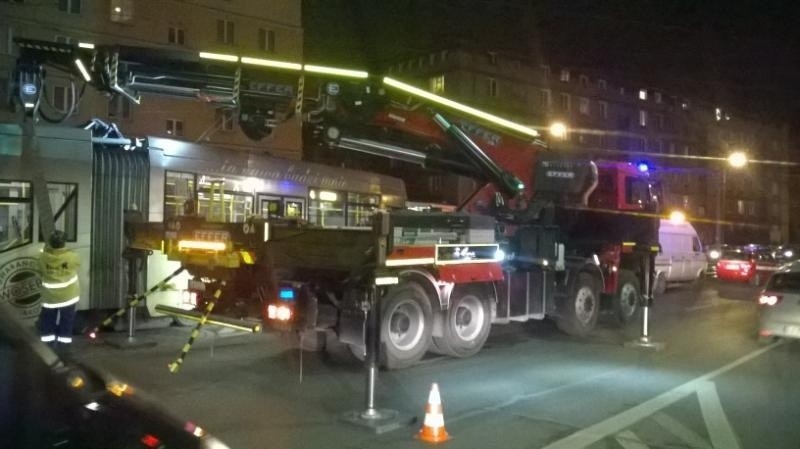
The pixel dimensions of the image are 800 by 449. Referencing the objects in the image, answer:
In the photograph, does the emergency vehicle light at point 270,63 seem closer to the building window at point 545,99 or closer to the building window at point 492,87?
the building window at point 492,87

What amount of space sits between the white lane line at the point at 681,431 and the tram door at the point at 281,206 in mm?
7935

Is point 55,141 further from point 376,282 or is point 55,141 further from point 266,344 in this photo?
point 376,282

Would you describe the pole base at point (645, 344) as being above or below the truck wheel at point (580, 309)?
below

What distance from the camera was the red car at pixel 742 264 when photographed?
27.0m

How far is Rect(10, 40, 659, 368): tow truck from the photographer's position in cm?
909

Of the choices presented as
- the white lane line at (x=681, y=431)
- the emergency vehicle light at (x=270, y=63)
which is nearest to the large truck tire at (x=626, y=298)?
the white lane line at (x=681, y=431)

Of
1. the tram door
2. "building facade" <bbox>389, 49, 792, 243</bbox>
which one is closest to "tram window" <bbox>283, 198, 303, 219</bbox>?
the tram door

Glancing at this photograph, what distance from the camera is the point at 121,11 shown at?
35688 mm

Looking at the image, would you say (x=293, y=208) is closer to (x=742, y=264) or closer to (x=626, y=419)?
(x=626, y=419)

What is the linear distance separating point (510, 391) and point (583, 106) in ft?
171

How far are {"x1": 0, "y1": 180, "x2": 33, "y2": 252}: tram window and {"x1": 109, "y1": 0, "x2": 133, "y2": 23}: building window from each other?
87.2 feet

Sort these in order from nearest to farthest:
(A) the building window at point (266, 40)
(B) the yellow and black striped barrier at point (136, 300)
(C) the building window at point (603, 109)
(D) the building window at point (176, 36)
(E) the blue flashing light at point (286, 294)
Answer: (E) the blue flashing light at point (286, 294), (B) the yellow and black striped barrier at point (136, 300), (D) the building window at point (176, 36), (A) the building window at point (266, 40), (C) the building window at point (603, 109)

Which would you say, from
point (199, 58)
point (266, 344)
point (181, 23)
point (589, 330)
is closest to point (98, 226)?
point (266, 344)

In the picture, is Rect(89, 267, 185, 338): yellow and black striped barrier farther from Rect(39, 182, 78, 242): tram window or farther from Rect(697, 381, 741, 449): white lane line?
Rect(697, 381, 741, 449): white lane line
